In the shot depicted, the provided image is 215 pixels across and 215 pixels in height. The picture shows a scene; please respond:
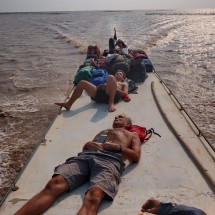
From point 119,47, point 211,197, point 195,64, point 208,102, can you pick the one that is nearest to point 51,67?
point 119,47

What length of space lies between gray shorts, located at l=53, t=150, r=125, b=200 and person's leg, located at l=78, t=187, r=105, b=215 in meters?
0.06

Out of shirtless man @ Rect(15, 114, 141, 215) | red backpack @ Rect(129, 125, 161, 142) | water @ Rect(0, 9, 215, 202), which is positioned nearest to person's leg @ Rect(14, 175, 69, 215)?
shirtless man @ Rect(15, 114, 141, 215)

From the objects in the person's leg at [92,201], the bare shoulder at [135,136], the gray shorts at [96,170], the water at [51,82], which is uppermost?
the bare shoulder at [135,136]

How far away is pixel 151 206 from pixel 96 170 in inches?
33.1

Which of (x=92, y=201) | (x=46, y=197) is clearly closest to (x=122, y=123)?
(x=92, y=201)

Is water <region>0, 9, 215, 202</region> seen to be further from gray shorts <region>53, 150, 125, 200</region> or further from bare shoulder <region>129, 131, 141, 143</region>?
bare shoulder <region>129, 131, 141, 143</region>

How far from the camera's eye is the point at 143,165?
436cm

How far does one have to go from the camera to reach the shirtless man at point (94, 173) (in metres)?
3.41

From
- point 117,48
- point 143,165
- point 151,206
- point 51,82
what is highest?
point 117,48

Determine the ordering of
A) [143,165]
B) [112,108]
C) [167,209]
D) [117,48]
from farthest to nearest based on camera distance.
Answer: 1. [117,48]
2. [112,108]
3. [143,165]
4. [167,209]

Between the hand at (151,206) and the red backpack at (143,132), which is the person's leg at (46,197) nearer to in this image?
the hand at (151,206)

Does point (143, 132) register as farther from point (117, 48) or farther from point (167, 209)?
point (117, 48)

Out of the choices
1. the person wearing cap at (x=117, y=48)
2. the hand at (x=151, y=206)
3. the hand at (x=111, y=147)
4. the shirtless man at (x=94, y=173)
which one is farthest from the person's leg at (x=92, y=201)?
the person wearing cap at (x=117, y=48)

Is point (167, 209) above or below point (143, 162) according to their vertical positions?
above
